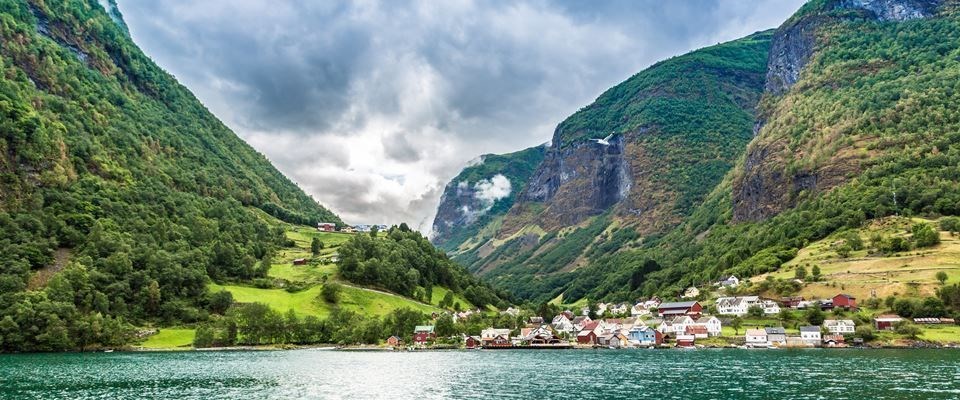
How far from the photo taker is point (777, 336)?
141 metres

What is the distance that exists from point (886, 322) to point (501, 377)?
9910 cm

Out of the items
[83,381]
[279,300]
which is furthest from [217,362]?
[279,300]

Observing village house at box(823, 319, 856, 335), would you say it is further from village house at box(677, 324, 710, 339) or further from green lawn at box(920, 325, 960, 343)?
village house at box(677, 324, 710, 339)

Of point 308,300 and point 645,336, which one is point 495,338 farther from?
point 308,300

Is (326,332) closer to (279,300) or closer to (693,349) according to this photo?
(279,300)

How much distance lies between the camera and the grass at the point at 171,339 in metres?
146

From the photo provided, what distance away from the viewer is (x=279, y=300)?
182m

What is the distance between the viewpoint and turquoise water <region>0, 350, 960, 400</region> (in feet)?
211

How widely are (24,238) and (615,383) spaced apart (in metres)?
147

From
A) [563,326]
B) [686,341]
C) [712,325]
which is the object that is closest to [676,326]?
[712,325]

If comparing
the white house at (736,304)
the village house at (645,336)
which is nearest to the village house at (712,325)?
the white house at (736,304)

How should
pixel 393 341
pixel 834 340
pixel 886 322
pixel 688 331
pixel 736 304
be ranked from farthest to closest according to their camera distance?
pixel 736 304
pixel 393 341
pixel 688 331
pixel 886 322
pixel 834 340

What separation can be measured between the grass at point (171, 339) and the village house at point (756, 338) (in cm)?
12427

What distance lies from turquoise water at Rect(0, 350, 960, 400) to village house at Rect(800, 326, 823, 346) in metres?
21.9
